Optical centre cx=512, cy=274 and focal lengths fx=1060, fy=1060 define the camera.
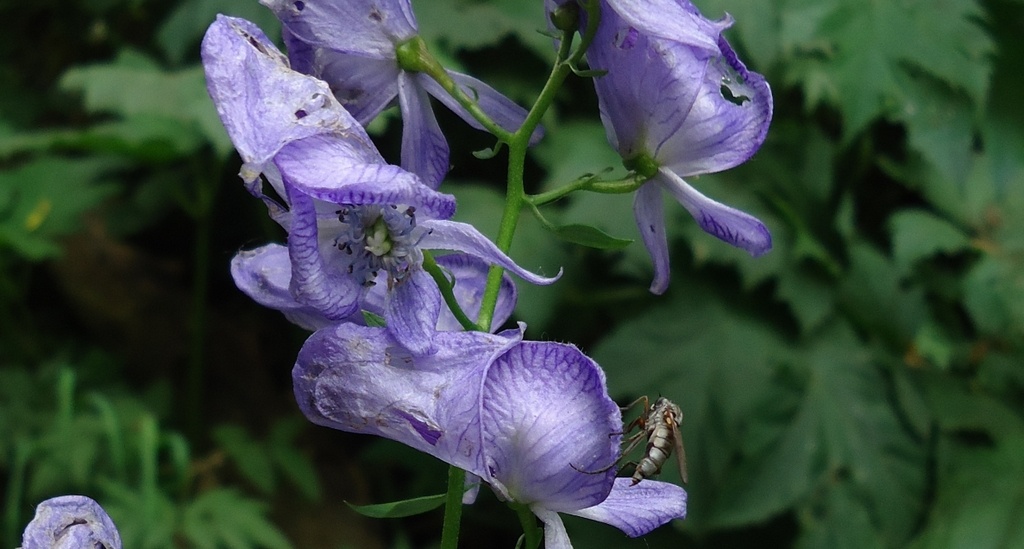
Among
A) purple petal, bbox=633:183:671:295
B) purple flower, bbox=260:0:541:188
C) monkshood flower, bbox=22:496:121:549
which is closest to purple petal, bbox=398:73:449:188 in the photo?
purple flower, bbox=260:0:541:188

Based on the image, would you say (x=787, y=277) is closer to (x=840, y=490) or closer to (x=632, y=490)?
(x=840, y=490)

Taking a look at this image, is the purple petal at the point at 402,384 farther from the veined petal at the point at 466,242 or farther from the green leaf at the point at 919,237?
the green leaf at the point at 919,237

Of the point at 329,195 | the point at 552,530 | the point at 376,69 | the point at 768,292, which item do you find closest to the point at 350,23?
the point at 376,69

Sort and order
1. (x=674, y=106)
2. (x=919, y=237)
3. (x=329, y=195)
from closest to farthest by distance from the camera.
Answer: (x=329, y=195) → (x=674, y=106) → (x=919, y=237)

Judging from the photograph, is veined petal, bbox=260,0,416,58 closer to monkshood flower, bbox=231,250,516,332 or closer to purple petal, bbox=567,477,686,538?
monkshood flower, bbox=231,250,516,332

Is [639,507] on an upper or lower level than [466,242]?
lower

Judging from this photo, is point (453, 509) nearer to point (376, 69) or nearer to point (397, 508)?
point (397, 508)
